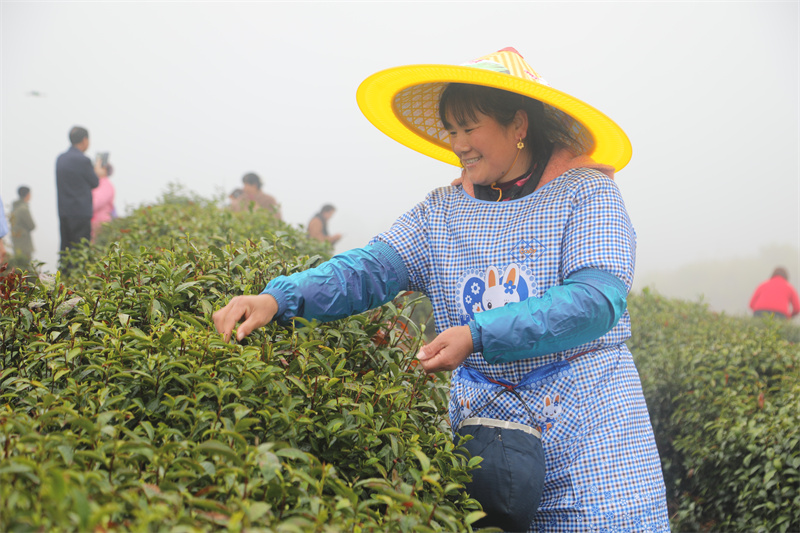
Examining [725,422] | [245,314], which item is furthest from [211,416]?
[725,422]

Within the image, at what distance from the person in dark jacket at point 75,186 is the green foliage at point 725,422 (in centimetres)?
508

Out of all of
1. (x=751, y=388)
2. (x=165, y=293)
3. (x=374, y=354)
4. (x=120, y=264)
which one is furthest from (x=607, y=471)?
(x=751, y=388)

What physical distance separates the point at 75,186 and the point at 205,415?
235 inches

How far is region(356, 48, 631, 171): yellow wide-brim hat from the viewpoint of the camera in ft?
6.26

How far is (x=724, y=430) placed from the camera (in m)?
3.38

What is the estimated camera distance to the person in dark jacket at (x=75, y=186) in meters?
6.47

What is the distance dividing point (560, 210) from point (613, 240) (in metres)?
0.18

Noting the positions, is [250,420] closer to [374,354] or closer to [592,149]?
[374,354]

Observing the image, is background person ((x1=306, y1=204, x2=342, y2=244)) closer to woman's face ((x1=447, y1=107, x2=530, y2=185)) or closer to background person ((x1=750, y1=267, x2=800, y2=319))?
background person ((x1=750, y1=267, x2=800, y2=319))

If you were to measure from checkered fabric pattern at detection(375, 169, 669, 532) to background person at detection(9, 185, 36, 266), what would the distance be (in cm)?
814

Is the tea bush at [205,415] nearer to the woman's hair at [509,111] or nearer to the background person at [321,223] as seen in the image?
the woman's hair at [509,111]

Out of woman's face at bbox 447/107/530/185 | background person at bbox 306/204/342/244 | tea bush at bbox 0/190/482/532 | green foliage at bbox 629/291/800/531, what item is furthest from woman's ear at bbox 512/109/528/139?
background person at bbox 306/204/342/244

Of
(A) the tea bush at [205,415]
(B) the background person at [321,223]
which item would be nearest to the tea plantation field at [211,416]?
(A) the tea bush at [205,415]

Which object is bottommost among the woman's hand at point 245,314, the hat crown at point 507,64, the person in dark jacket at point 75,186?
the woman's hand at point 245,314
